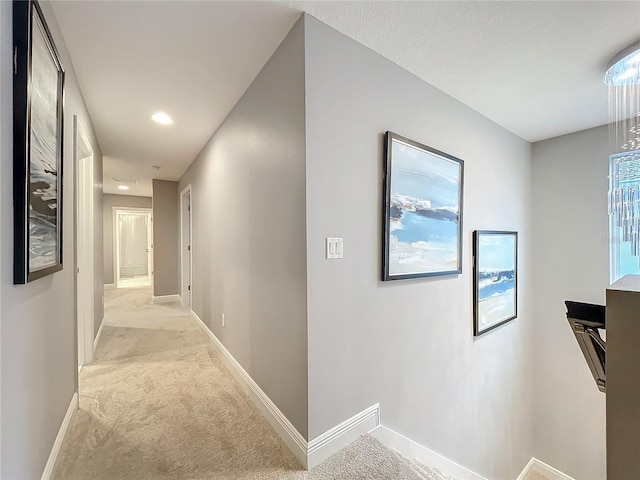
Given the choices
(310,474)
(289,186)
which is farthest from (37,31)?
(310,474)

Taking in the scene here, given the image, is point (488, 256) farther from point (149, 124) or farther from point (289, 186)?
point (149, 124)

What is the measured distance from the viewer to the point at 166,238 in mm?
5441

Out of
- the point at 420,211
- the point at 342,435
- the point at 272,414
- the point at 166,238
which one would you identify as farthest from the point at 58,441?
the point at 166,238

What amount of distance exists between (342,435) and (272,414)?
17.8 inches

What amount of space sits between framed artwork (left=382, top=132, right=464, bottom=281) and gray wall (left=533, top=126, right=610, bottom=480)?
1766 mm

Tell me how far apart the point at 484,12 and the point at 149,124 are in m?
2.90

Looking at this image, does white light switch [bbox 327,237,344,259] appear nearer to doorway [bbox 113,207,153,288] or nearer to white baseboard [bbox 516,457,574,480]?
white baseboard [bbox 516,457,574,480]

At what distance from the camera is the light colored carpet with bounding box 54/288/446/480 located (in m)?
1.40

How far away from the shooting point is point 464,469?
7.60ft

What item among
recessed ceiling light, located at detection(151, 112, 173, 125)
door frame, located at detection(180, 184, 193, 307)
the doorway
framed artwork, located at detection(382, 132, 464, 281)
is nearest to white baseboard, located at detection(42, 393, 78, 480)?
framed artwork, located at detection(382, 132, 464, 281)

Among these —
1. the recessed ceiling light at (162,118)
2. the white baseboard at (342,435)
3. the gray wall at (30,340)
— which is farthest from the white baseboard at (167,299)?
the white baseboard at (342,435)

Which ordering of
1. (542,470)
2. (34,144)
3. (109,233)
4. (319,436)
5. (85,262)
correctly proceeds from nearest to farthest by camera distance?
(34,144) → (319,436) → (85,262) → (542,470) → (109,233)

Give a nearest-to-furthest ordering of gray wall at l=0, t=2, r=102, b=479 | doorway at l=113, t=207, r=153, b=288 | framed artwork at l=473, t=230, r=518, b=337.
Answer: gray wall at l=0, t=2, r=102, b=479 → framed artwork at l=473, t=230, r=518, b=337 → doorway at l=113, t=207, r=153, b=288

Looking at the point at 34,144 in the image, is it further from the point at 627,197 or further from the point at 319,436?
the point at 627,197
